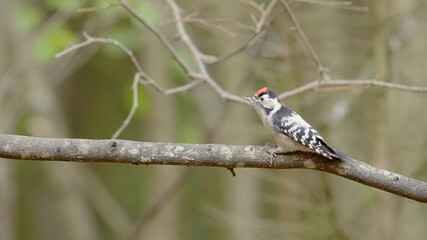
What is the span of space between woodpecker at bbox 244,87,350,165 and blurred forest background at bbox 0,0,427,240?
3.90ft

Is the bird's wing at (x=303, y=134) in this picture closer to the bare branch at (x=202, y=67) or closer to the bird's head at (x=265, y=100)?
the bird's head at (x=265, y=100)

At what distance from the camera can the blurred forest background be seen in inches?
197

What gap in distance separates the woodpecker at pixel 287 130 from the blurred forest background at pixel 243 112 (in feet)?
3.90

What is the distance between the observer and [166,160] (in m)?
2.78

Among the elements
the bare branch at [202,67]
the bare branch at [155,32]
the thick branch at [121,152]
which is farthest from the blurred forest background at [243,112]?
the thick branch at [121,152]

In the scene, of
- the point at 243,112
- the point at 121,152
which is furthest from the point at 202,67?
the point at 243,112

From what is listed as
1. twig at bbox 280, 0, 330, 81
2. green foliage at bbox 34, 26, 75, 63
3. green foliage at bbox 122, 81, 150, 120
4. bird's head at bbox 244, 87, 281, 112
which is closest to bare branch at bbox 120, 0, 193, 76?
bird's head at bbox 244, 87, 281, 112

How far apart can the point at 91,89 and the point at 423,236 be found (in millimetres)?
6020

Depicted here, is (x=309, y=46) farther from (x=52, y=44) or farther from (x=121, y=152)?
(x=52, y=44)

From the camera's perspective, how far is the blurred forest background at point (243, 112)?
197 inches

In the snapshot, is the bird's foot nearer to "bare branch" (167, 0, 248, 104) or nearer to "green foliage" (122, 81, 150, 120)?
"bare branch" (167, 0, 248, 104)

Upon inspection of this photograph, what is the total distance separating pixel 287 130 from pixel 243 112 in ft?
13.5

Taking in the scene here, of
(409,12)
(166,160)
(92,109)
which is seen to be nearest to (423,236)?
(409,12)

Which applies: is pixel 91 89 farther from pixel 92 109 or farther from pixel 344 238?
pixel 344 238
